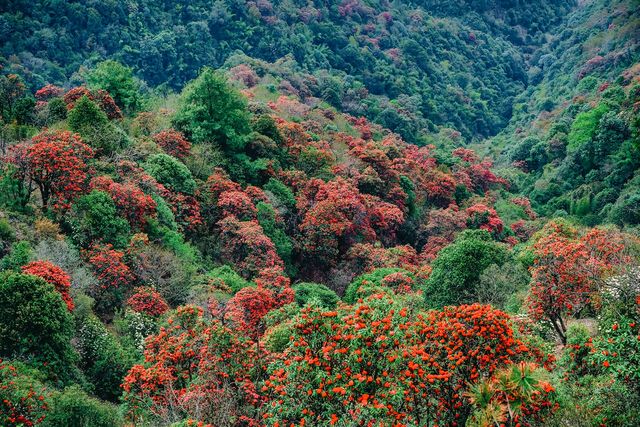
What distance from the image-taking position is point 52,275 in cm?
1573

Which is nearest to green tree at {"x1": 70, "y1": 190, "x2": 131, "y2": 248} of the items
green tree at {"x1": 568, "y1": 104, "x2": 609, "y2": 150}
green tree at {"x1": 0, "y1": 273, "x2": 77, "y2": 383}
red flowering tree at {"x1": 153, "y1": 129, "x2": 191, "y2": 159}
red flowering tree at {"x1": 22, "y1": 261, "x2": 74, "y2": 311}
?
red flowering tree at {"x1": 22, "y1": 261, "x2": 74, "y2": 311}

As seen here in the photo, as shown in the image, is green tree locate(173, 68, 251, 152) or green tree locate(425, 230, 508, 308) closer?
green tree locate(425, 230, 508, 308)

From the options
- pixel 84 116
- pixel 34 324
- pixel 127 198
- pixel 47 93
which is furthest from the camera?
pixel 47 93

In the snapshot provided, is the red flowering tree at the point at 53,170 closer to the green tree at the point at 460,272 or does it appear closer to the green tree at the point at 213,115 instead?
the green tree at the point at 213,115

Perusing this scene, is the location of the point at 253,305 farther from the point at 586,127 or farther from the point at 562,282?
the point at 586,127

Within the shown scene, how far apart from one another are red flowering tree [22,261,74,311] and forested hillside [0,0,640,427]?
0.28ft

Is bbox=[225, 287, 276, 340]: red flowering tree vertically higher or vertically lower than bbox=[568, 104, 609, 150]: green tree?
lower

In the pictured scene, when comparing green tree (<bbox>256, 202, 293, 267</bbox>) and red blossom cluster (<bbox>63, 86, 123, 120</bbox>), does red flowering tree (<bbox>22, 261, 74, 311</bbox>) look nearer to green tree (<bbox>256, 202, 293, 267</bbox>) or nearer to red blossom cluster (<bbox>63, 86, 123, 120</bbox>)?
green tree (<bbox>256, 202, 293, 267</bbox>)

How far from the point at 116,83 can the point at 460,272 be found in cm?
2720

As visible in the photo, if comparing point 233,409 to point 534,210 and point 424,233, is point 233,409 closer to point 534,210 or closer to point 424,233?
point 424,233

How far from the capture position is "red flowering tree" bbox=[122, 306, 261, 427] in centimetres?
1084

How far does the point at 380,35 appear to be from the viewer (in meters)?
88.8

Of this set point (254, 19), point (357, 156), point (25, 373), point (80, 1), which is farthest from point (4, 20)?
point (25, 373)

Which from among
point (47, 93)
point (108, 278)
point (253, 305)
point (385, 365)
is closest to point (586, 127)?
point (253, 305)
